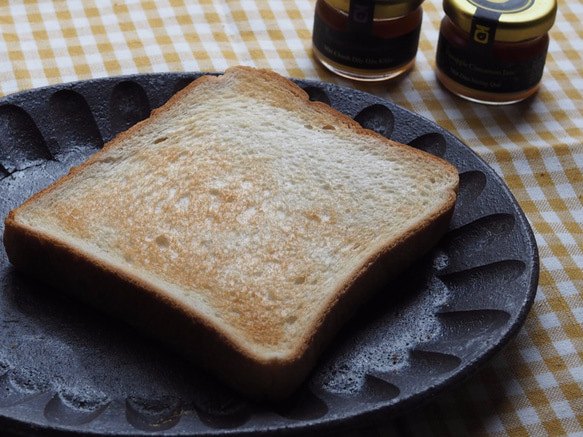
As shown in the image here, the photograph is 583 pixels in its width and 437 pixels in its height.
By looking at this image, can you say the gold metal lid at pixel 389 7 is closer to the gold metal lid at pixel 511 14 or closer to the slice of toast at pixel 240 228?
the gold metal lid at pixel 511 14

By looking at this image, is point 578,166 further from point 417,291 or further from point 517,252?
point 417,291

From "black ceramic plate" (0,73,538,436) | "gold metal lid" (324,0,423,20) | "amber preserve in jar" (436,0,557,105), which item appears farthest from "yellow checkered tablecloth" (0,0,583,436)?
"gold metal lid" (324,0,423,20)

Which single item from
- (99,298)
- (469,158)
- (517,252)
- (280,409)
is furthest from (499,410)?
(99,298)

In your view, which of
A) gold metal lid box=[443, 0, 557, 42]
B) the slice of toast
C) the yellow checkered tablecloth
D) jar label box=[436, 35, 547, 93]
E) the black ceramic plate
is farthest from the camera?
jar label box=[436, 35, 547, 93]

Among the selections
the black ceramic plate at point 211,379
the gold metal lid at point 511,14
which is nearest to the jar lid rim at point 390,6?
the gold metal lid at point 511,14

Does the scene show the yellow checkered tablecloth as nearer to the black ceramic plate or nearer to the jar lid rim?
the black ceramic plate
